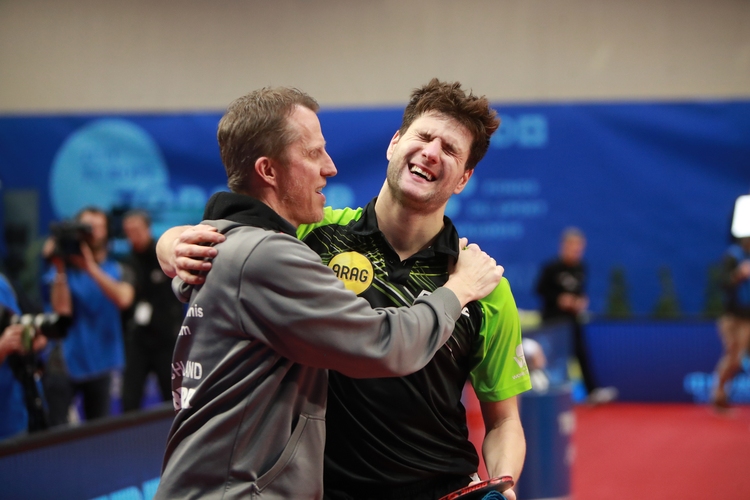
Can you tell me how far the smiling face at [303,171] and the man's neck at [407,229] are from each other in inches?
19.7

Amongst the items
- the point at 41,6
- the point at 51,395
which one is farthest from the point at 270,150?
the point at 41,6

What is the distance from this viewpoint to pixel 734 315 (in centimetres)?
911

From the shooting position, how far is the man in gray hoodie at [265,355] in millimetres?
1975

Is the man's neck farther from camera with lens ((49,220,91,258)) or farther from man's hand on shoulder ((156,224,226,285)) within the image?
camera with lens ((49,220,91,258))

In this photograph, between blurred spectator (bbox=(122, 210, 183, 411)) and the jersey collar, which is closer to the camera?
the jersey collar

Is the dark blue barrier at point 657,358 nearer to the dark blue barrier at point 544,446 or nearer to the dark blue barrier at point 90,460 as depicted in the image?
the dark blue barrier at point 544,446

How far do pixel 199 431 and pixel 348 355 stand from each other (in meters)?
0.40

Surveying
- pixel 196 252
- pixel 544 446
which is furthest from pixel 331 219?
pixel 544 446

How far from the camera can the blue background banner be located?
10.1 m

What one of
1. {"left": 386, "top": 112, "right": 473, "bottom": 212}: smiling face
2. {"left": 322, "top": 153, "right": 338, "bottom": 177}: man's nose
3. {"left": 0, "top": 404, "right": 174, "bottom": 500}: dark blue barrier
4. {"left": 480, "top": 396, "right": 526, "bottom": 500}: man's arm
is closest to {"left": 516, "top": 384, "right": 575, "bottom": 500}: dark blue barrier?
{"left": 0, "top": 404, "right": 174, "bottom": 500}: dark blue barrier

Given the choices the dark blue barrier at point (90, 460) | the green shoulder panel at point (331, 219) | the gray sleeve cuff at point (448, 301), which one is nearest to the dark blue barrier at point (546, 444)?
the dark blue barrier at point (90, 460)

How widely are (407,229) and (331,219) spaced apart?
28cm

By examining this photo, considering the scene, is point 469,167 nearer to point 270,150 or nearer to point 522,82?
point 270,150

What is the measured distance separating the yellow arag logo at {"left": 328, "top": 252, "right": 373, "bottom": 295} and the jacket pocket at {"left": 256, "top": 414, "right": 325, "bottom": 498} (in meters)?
0.61
